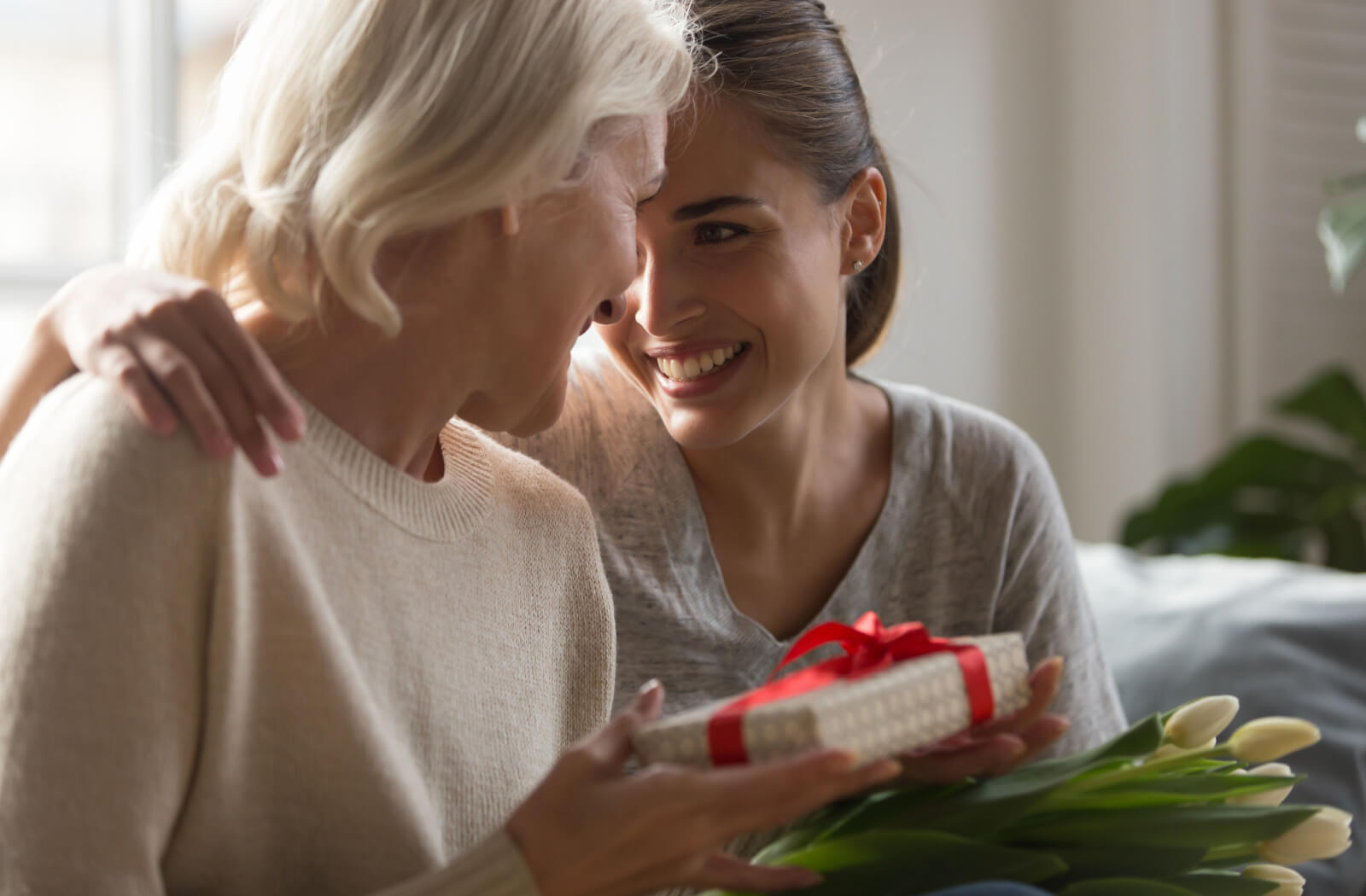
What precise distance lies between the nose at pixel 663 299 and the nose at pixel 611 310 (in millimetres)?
184

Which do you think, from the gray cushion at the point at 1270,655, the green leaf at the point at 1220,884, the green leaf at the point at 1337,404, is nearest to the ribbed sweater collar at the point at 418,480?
the green leaf at the point at 1220,884

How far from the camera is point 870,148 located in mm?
1530

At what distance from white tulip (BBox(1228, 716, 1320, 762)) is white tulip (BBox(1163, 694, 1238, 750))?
0.08 ft

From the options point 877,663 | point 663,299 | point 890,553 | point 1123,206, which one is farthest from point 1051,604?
point 1123,206

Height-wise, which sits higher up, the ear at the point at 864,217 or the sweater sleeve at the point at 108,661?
the ear at the point at 864,217

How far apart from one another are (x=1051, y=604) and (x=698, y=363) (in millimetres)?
518

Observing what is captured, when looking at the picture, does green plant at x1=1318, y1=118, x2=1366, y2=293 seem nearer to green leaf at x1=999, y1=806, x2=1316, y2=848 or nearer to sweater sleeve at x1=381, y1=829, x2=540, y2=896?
green leaf at x1=999, y1=806, x2=1316, y2=848

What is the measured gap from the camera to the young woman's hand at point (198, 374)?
82cm

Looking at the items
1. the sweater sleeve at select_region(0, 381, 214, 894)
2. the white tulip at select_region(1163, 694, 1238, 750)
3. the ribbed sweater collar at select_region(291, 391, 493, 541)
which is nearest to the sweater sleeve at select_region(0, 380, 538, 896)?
the sweater sleeve at select_region(0, 381, 214, 894)

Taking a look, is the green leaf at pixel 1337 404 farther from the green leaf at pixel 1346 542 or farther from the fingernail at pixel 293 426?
the fingernail at pixel 293 426

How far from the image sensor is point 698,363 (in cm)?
138

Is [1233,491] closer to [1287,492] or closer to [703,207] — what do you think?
[1287,492]

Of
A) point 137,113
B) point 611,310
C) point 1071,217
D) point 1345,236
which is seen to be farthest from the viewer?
point 1071,217

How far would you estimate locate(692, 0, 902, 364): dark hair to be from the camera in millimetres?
1357
